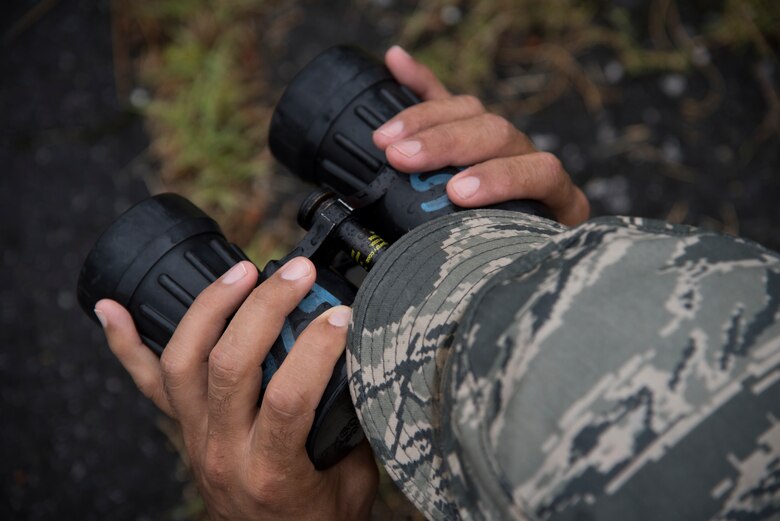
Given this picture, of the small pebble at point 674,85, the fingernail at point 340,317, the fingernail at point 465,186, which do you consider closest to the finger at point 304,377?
the fingernail at point 340,317

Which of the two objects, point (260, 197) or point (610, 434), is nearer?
point (610, 434)

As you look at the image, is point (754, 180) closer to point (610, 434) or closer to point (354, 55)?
point (354, 55)

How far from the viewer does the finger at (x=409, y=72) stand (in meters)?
1.26

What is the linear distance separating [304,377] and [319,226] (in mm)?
253

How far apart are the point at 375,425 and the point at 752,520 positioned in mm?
406

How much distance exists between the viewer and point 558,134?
183 centimetres

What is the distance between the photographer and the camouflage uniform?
0.61 meters

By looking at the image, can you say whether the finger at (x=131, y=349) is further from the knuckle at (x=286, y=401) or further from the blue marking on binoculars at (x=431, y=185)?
the blue marking on binoculars at (x=431, y=185)

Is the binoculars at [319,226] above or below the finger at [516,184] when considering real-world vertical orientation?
above

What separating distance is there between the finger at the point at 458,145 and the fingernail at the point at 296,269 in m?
0.22

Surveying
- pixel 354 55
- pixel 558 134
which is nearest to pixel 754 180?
pixel 558 134

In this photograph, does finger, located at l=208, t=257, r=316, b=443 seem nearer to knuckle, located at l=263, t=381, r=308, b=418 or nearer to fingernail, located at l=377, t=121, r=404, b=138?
knuckle, located at l=263, t=381, r=308, b=418

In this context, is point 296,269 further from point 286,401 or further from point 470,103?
point 470,103

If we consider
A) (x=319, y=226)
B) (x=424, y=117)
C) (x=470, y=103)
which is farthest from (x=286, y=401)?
(x=470, y=103)
